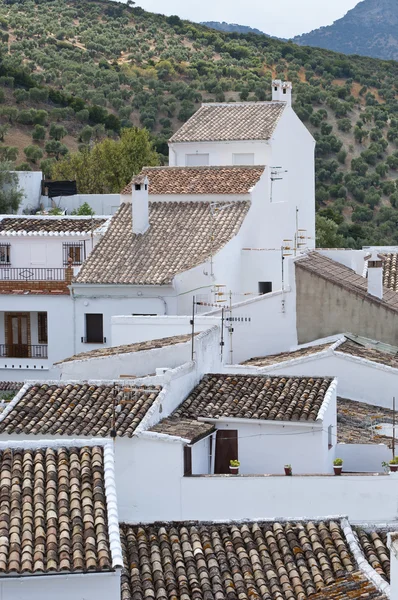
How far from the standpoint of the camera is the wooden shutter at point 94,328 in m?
35.9

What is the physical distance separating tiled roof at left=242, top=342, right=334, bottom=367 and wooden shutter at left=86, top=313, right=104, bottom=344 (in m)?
4.44

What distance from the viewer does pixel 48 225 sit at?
40.7 metres

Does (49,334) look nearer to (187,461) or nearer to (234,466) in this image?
(234,466)

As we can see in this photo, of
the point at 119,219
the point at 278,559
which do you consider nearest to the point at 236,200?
the point at 119,219

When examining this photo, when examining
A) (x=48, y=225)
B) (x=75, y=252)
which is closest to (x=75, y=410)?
(x=75, y=252)

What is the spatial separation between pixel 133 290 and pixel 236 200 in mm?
4280

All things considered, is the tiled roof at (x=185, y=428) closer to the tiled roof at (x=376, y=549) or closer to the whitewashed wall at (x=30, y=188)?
the tiled roof at (x=376, y=549)

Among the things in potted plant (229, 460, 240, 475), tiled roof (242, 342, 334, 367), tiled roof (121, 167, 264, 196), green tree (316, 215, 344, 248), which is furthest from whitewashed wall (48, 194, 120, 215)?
potted plant (229, 460, 240, 475)

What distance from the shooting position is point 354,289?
3366cm

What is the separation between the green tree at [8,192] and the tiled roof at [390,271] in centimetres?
1388

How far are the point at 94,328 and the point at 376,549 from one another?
721 inches

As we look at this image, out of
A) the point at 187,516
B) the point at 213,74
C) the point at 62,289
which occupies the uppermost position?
the point at 213,74

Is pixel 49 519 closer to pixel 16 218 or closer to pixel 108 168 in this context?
pixel 16 218

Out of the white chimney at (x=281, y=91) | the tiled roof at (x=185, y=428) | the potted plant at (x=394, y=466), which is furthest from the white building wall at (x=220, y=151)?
the potted plant at (x=394, y=466)
